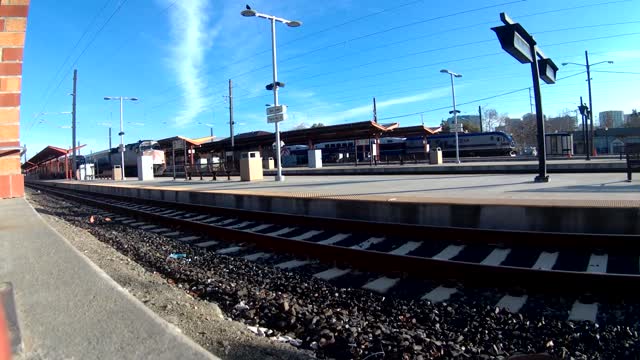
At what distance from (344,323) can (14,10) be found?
3.94m

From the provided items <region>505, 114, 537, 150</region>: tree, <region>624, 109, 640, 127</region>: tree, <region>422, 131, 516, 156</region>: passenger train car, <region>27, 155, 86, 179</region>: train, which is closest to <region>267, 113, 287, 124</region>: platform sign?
<region>422, 131, 516, 156</region>: passenger train car

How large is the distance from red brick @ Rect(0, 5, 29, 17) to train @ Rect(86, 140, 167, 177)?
41.3 meters

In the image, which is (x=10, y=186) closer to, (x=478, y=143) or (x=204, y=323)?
(x=204, y=323)

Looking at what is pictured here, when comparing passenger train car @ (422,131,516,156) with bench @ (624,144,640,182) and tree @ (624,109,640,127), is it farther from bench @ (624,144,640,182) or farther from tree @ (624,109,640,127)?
tree @ (624,109,640,127)

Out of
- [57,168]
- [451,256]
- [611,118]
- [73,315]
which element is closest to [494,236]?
[451,256]

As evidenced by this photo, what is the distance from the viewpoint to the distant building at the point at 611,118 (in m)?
114

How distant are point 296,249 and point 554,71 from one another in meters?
12.6

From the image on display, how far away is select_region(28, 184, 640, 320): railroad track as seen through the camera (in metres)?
5.68

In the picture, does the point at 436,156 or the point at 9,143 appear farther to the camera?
the point at 436,156

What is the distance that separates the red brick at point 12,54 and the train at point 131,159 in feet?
135

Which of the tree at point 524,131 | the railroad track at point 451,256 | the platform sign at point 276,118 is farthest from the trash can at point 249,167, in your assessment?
the tree at point 524,131

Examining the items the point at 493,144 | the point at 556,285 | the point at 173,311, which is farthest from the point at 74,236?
the point at 493,144

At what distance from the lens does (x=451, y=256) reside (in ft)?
24.5

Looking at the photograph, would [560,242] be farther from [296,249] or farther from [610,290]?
[296,249]
